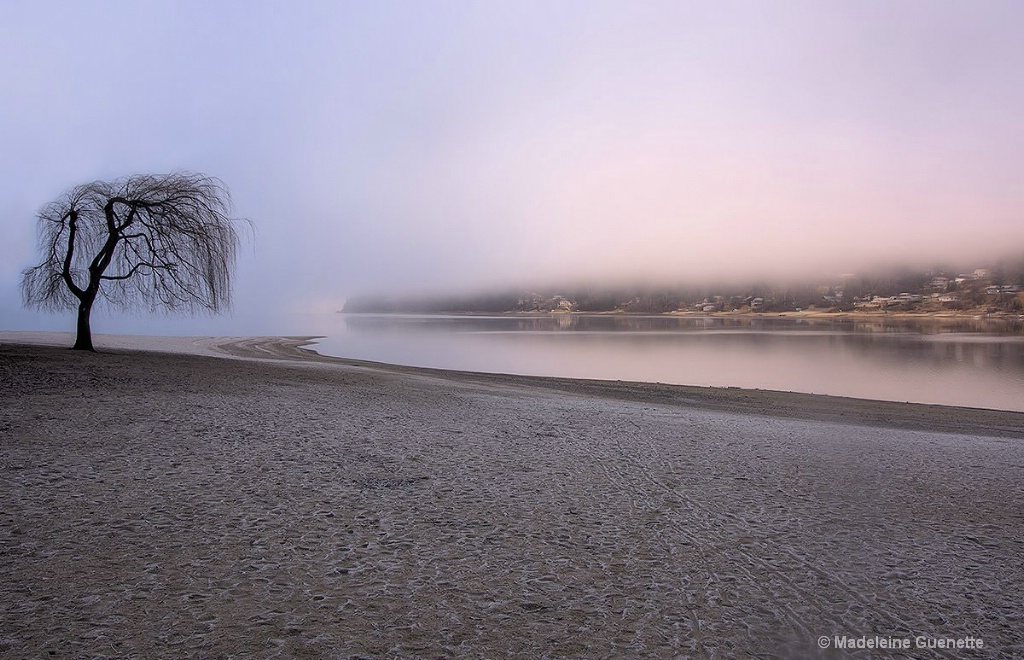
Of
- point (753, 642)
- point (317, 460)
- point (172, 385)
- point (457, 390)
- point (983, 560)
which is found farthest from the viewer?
point (457, 390)

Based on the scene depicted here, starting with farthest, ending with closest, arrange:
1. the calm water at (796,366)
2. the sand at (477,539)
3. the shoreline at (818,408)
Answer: the calm water at (796,366)
the shoreline at (818,408)
the sand at (477,539)

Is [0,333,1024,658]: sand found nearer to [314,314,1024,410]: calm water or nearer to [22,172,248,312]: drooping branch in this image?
[22,172,248,312]: drooping branch

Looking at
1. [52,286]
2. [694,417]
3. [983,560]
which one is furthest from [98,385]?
[983,560]

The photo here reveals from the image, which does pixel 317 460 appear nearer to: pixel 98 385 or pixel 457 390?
pixel 98 385

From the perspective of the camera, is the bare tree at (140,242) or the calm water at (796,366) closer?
the bare tree at (140,242)

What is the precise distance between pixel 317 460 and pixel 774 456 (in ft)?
22.5

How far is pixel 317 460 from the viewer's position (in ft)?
24.3

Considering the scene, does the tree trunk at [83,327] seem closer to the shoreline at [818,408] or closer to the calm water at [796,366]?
the shoreline at [818,408]

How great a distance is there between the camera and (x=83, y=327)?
18.7 m

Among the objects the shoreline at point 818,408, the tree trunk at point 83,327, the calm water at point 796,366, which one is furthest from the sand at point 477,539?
the calm water at point 796,366

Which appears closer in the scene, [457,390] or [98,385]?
[98,385]

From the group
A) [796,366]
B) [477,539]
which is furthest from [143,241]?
[796,366]

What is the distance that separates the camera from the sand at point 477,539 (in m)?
3.45

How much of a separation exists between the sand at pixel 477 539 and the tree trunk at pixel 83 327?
915 cm
